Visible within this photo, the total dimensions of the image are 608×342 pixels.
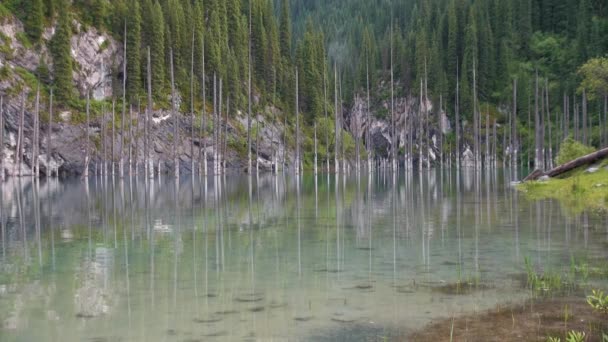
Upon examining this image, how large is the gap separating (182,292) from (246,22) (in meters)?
108

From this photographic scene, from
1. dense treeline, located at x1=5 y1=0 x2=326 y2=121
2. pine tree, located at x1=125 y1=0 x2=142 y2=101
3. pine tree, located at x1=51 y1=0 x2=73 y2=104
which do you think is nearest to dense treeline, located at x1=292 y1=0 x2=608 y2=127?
dense treeline, located at x1=5 y1=0 x2=326 y2=121

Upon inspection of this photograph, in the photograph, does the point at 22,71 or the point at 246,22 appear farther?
the point at 246,22

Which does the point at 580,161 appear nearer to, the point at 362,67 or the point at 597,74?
the point at 597,74

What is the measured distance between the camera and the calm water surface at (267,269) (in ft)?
26.1

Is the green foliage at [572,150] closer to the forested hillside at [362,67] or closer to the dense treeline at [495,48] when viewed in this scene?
the forested hillside at [362,67]

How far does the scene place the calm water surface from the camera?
7.95m

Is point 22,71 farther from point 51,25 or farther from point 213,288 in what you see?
point 213,288

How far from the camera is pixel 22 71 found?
232 feet

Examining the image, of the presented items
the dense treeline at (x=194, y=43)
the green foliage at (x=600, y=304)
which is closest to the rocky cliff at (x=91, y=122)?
the dense treeline at (x=194, y=43)

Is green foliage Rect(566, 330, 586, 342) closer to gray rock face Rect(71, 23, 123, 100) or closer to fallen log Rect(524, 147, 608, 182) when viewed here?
fallen log Rect(524, 147, 608, 182)

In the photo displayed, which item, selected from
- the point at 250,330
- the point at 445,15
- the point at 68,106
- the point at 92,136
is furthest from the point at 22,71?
the point at 445,15

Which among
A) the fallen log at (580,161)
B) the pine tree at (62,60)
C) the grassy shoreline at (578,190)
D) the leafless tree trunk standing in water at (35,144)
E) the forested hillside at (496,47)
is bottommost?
the grassy shoreline at (578,190)

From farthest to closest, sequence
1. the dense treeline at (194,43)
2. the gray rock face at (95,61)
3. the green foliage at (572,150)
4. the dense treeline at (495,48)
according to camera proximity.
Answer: the dense treeline at (495,48), the gray rock face at (95,61), the dense treeline at (194,43), the green foliage at (572,150)

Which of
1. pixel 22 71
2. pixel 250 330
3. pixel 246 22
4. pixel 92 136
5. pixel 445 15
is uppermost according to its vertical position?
pixel 445 15
